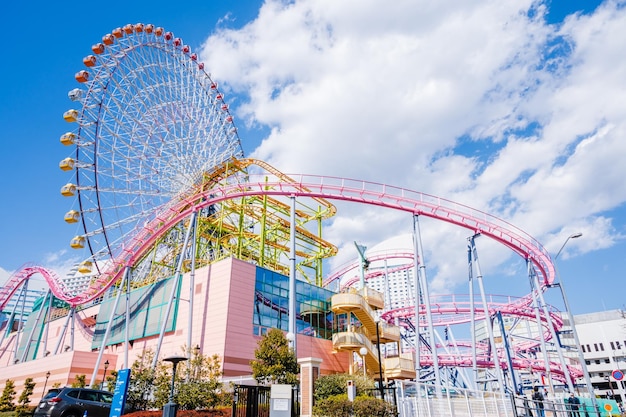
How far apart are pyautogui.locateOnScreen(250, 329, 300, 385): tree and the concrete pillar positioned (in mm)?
2146

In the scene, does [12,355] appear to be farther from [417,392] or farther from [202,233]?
[417,392]

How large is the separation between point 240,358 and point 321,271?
1624cm

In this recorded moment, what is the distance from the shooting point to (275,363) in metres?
20.3

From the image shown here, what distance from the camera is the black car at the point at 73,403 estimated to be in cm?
1672

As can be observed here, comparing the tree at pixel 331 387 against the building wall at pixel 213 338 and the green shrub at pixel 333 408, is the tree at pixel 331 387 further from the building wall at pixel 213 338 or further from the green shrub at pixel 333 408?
the building wall at pixel 213 338

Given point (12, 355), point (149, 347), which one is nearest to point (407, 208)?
point (149, 347)

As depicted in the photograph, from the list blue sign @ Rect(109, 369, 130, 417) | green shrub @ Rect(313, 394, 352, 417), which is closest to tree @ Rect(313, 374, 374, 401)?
green shrub @ Rect(313, 394, 352, 417)

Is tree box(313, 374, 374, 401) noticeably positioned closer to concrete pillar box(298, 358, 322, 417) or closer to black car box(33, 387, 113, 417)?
concrete pillar box(298, 358, 322, 417)

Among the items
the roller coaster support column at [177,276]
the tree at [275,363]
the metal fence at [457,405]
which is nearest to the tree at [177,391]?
the tree at [275,363]

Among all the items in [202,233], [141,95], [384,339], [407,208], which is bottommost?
[384,339]

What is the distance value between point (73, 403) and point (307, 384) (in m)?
9.43

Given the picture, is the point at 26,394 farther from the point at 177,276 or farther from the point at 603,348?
the point at 603,348

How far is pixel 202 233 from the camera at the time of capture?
128 feet

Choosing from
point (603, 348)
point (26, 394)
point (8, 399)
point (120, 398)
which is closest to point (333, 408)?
point (120, 398)
